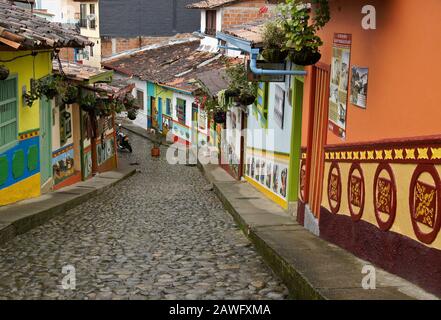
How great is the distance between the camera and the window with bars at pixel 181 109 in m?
31.4

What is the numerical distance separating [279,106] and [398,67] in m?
5.76

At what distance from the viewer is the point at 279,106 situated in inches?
448

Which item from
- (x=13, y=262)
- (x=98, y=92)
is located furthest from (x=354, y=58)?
(x=98, y=92)

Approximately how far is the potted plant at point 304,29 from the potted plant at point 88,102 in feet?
31.0

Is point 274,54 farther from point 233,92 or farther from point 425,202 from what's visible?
point 233,92

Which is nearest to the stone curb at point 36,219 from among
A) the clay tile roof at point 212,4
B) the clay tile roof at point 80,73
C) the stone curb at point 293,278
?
the clay tile roof at point 80,73

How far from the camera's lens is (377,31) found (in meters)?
6.16

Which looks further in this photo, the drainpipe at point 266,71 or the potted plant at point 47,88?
the potted plant at point 47,88

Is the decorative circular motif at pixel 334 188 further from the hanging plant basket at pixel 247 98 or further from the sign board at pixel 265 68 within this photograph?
the hanging plant basket at pixel 247 98

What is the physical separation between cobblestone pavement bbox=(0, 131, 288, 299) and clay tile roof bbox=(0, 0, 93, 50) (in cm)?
277

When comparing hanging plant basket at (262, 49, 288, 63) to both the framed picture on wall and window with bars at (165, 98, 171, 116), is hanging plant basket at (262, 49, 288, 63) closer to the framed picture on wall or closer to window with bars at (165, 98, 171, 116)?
the framed picture on wall

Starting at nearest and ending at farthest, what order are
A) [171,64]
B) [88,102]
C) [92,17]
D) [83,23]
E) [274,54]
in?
[274,54] → [88,102] → [171,64] → [92,17] → [83,23]

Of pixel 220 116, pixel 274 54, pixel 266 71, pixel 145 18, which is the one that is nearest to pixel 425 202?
pixel 274 54
